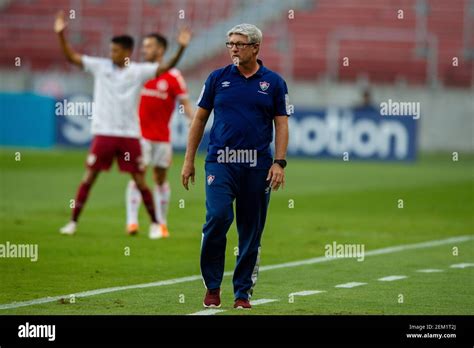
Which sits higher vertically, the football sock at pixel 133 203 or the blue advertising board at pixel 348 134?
the blue advertising board at pixel 348 134

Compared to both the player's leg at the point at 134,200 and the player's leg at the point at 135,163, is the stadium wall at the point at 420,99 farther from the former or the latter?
the player's leg at the point at 135,163

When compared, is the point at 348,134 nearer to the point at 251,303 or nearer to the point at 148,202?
the point at 148,202

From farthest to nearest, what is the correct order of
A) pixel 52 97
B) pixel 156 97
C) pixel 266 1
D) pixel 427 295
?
pixel 266 1
pixel 52 97
pixel 156 97
pixel 427 295

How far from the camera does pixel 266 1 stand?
41188 millimetres

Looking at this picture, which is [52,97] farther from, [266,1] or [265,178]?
[265,178]

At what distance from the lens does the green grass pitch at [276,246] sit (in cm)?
1032

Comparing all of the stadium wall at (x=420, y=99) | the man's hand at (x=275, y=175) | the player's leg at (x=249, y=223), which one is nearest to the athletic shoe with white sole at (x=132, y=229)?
the player's leg at (x=249, y=223)

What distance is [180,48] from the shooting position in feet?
46.4

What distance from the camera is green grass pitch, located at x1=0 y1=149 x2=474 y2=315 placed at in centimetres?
1032

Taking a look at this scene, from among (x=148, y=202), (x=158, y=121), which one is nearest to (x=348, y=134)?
(x=158, y=121)

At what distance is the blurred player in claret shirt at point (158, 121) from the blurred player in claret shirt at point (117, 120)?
369mm

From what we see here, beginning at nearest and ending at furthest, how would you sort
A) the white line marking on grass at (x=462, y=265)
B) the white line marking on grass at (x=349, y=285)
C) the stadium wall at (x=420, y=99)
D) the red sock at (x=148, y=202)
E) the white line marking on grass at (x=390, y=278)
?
the white line marking on grass at (x=349, y=285) < the white line marking on grass at (x=390, y=278) < the white line marking on grass at (x=462, y=265) < the red sock at (x=148, y=202) < the stadium wall at (x=420, y=99)
